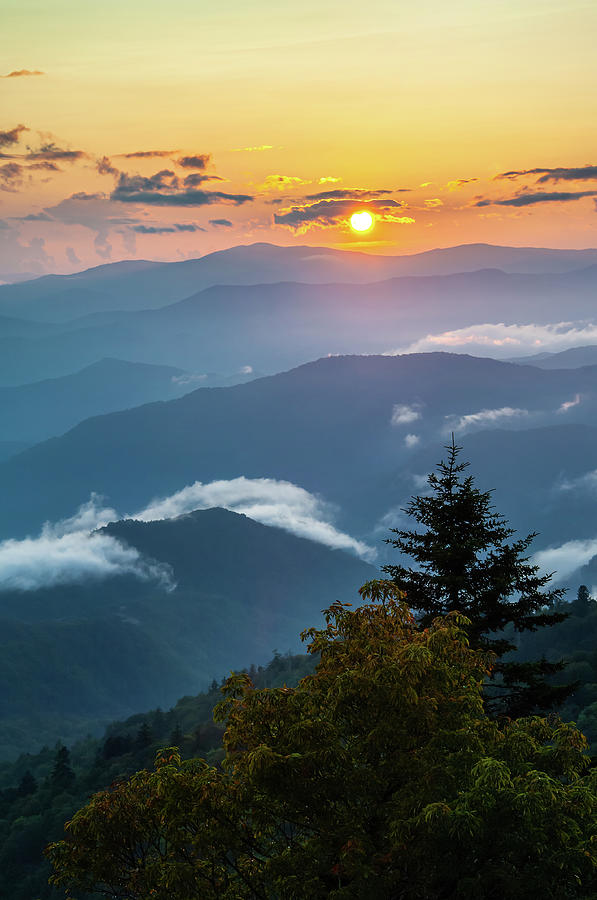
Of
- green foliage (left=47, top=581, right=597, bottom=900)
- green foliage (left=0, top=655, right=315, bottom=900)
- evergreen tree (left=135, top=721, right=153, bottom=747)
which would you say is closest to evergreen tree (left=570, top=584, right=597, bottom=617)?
green foliage (left=0, top=655, right=315, bottom=900)

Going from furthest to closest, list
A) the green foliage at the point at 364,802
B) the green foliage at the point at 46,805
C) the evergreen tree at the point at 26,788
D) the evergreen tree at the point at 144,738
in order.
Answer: the evergreen tree at the point at 144,738 < the evergreen tree at the point at 26,788 < the green foliage at the point at 46,805 < the green foliage at the point at 364,802

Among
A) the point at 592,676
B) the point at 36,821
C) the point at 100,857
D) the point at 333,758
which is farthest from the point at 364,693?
the point at 36,821

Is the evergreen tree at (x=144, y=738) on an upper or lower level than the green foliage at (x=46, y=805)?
upper

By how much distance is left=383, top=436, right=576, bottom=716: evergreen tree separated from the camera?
85.4 ft

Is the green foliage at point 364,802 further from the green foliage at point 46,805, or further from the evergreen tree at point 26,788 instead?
the evergreen tree at point 26,788

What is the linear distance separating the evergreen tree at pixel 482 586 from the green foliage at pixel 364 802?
8673 mm

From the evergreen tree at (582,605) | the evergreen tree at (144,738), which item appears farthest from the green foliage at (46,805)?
the evergreen tree at (582,605)

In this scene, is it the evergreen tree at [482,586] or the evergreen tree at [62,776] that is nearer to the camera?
the evergreen tree at [482,586]

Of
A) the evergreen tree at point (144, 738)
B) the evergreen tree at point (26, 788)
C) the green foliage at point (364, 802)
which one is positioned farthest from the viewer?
the evergreen tree at point (144, 738)

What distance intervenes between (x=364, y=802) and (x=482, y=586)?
12.7 meters

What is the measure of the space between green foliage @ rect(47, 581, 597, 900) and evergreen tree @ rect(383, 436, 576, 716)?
28.5 ft

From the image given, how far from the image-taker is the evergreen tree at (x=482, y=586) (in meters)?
26.0

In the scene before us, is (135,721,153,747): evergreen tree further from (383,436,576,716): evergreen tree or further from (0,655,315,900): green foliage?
(383,436,576,716): evergreen tree

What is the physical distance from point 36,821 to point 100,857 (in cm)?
13950
